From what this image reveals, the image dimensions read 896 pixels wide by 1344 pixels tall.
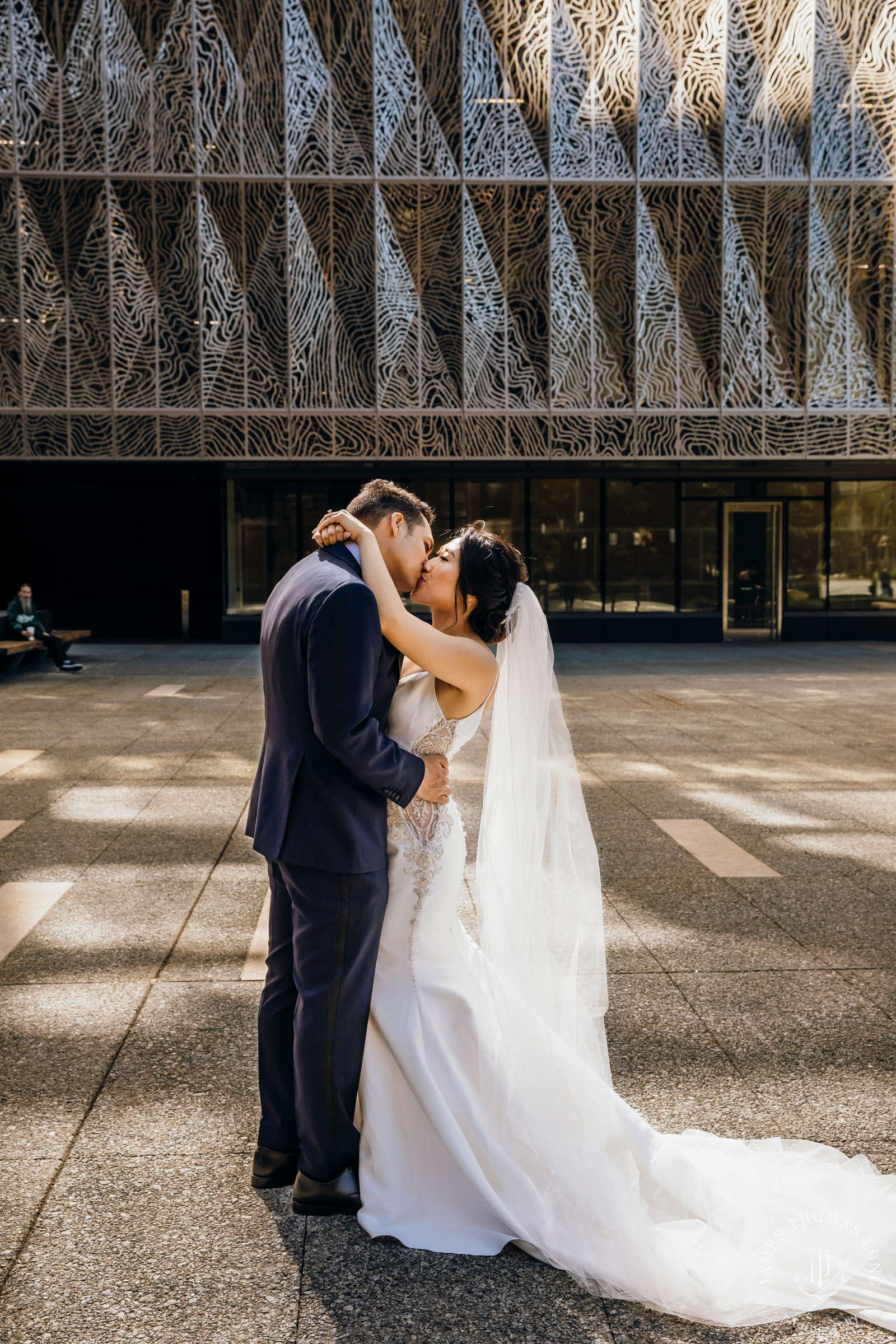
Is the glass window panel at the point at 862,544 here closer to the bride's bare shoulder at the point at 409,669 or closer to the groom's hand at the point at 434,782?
the bride's bare shoulder at the point at 409,669

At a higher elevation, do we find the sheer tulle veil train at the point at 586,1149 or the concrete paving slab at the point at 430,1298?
the sheer tulle veil train at the point at 586,1149

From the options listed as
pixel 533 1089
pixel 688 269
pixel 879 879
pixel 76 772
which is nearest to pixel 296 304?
pixel 688 269

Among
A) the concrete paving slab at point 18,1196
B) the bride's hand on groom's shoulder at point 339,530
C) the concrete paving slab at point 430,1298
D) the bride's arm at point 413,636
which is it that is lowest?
the concrete paving slab at point 430,1298

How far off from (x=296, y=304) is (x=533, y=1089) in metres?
20.1

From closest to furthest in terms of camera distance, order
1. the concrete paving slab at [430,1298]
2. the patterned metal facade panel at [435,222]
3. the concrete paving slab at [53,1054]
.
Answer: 1. the concrete paving slab at [430,1298]
2. the concrete paving slab at [53,1054]
3. the patterned metal facade panel at [435,222]

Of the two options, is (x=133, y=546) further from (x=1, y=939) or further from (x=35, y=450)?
(x=1, y=939)

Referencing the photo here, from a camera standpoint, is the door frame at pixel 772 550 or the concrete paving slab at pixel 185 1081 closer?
the concrete paving slab at pixel 185 1081

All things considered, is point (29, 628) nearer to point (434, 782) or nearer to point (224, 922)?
point (224, 922)

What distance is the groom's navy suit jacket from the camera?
300 cm

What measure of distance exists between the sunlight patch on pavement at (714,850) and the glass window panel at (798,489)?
1821 centimetres

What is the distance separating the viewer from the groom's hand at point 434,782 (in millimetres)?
3252

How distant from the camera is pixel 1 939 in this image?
5516 millimetres

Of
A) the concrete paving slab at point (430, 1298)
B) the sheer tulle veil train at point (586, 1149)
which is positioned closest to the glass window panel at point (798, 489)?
the sheer tulle veil train at point (586, 1149)

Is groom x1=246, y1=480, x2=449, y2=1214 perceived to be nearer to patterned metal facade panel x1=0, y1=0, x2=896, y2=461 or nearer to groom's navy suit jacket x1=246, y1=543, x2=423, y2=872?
groom's navy suit jacket x1=246, y1=543, x2=423, y2=872
